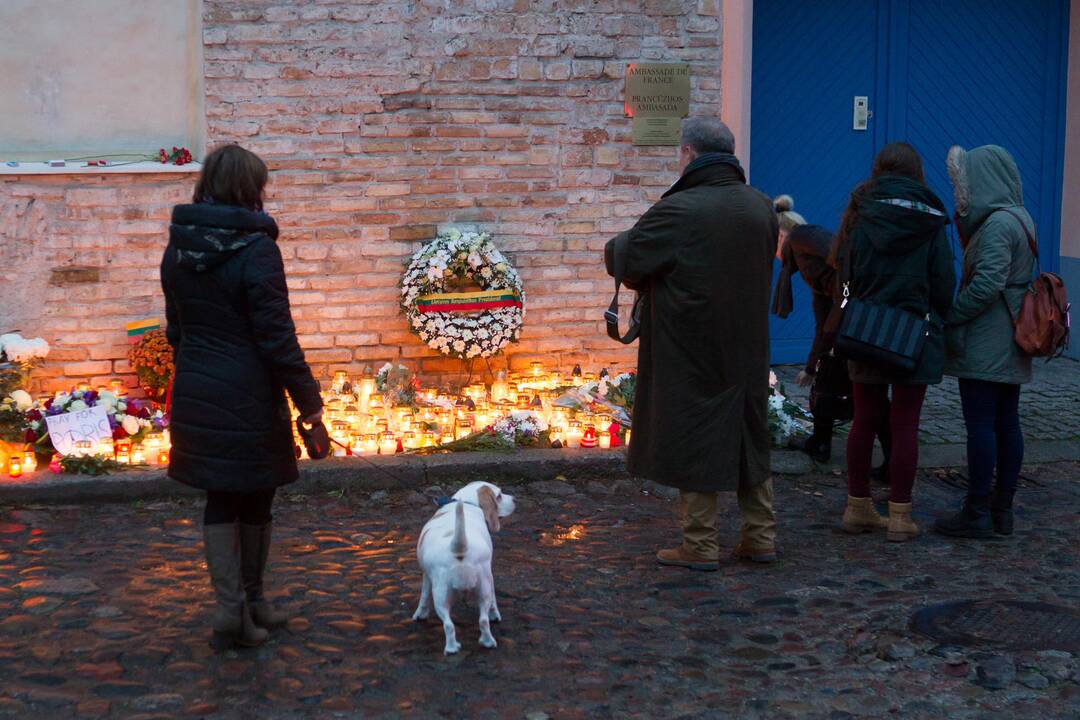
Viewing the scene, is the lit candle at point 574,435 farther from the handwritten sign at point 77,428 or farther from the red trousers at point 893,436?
the handwritten sign at point 77,428

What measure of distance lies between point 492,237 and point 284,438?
14.1ft

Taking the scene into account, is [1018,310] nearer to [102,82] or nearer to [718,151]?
[718,151]

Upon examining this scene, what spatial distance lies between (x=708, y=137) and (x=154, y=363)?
400 centimetres

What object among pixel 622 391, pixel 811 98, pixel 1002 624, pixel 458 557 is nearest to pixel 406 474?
pixel 622 391

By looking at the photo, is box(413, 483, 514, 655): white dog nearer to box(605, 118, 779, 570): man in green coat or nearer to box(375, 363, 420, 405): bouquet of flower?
box(605, 118, 779, 570): man in green coat

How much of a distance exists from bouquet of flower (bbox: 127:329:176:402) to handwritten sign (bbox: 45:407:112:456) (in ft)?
2.44

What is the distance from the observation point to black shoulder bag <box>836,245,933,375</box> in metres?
5.91

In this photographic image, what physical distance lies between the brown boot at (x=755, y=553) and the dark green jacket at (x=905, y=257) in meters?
0.92

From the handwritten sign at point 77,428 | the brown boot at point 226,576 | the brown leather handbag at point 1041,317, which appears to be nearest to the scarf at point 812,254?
the brown leather handbag at point 1041,317

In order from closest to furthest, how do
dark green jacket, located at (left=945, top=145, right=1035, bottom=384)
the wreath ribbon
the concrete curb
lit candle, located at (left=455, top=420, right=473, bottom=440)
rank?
dark green jacket, located at (left=945, top=145, right=1035, bottom=384) → the concrete curb → lit candle, located at (left=455, top=420, right=473, bottom=440) → the wreath ribbon

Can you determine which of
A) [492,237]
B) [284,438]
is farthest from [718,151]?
[492,237]

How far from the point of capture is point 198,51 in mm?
8430

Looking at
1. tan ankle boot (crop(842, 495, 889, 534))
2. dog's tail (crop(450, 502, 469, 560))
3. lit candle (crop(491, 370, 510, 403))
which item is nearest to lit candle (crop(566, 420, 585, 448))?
lit candle (crop(491, 370, 510, 403))

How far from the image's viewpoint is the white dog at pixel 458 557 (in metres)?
4.57
